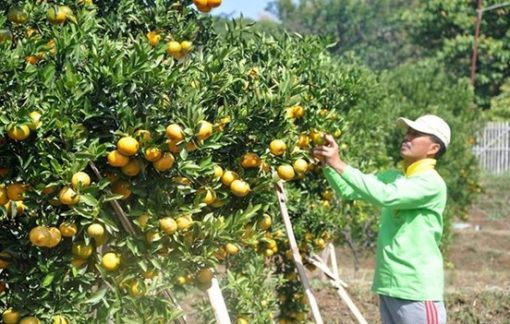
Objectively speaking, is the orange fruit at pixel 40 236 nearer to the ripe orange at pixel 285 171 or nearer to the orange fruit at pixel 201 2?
the ripe orange at pixel 285 171

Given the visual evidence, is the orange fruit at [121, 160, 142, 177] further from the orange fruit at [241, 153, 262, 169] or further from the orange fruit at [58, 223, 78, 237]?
the orange fruit at [241, 153, 262, 169]

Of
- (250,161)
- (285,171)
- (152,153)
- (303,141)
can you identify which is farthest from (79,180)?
(303,141)

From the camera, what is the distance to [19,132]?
326cm

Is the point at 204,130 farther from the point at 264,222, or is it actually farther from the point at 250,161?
the point at 264,222

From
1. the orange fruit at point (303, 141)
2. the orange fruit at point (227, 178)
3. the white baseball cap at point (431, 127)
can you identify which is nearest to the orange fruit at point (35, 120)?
the orange fruit at point (227, 178)

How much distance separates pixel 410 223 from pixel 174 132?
150cm

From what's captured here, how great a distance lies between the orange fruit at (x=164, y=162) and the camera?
11.6 feet

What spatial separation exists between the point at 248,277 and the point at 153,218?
2591 millimetres

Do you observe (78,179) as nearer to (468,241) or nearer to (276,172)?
(276,172)

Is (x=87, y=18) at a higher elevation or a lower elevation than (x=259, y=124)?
higher

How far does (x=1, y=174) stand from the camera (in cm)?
344

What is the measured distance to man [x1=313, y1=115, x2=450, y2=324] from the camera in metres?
4.43

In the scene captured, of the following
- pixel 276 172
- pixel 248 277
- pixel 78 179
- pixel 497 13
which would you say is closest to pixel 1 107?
pixel 78 179

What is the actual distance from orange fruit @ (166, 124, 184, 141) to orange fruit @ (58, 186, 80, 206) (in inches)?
15.2
